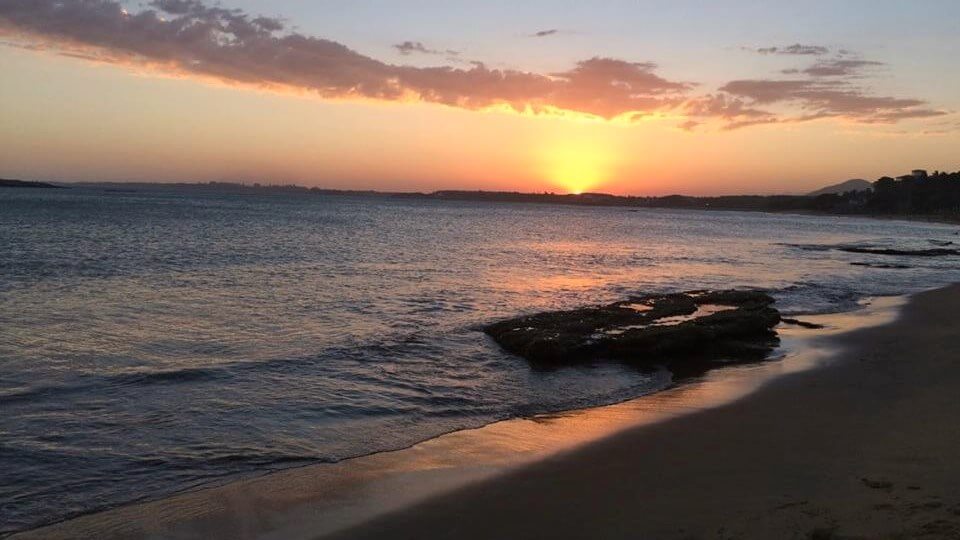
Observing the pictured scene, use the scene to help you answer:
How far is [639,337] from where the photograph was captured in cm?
1609

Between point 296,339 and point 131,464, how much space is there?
814 centimetres

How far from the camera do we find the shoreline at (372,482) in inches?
271

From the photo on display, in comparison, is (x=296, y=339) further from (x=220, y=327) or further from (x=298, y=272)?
(x=298, y=272)

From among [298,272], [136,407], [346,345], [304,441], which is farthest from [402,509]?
[298,272]

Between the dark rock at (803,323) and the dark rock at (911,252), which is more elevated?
the dark rock at (911,252)

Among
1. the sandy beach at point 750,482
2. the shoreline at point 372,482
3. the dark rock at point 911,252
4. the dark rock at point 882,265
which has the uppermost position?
the dark rock at point 911,252

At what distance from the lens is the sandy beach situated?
6289 mm

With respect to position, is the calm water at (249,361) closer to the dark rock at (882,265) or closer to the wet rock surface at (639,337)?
the wet rock surface at (639,337)

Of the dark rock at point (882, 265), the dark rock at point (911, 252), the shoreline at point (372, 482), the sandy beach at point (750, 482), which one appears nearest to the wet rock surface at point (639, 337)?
the shoreline at point (372, 482)

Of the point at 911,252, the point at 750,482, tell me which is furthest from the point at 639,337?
the point at 911,252

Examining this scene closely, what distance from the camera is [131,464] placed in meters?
8.52

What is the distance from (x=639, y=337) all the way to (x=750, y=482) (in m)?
8.55

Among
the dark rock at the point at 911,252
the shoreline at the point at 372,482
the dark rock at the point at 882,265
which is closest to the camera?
the shoreline at the point at 372,482

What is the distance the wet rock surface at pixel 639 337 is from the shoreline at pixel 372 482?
10.6ft
